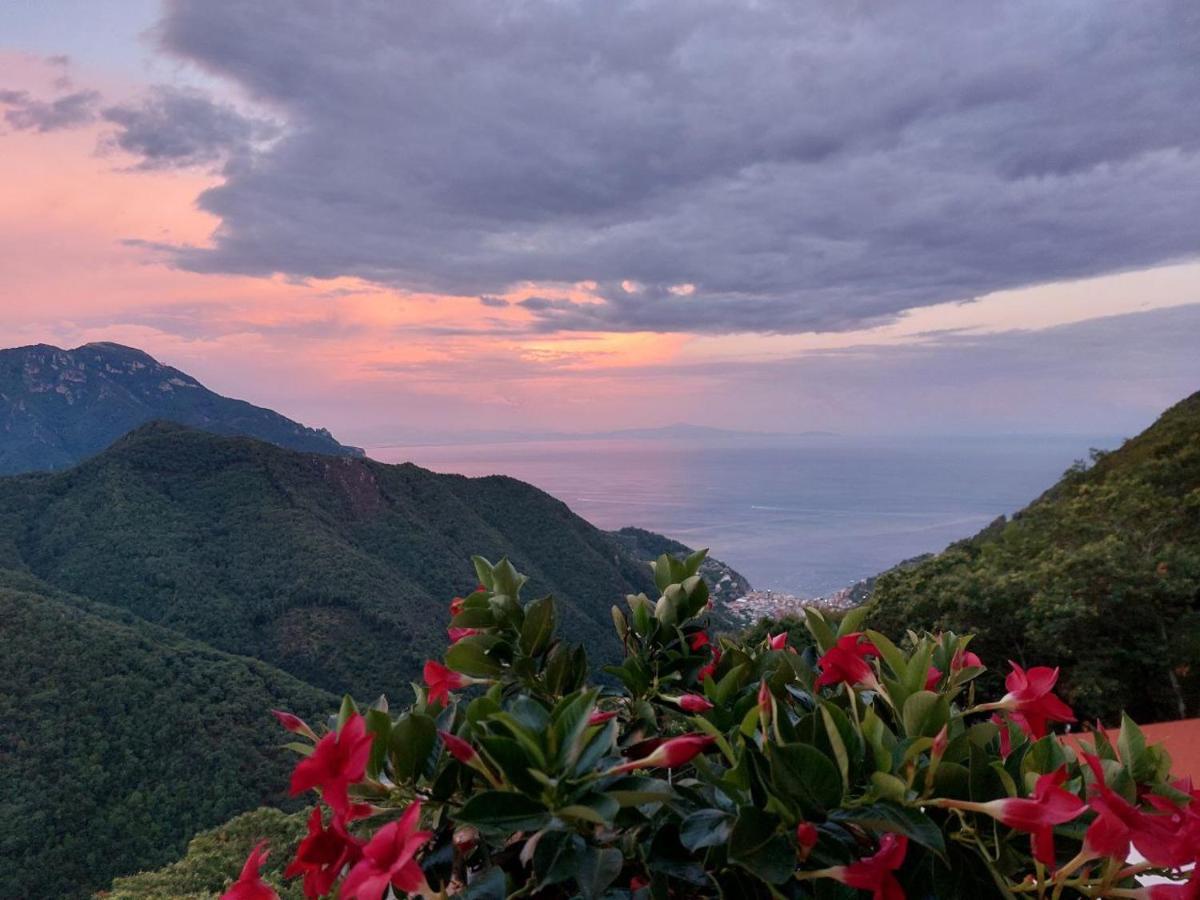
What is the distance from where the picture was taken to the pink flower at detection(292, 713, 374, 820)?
2.28 feet

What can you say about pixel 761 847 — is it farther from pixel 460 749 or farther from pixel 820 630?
pixel 820 630

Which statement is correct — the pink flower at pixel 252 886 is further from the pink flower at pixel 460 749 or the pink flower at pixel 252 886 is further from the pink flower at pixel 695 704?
the pink flower at pixel 695 704

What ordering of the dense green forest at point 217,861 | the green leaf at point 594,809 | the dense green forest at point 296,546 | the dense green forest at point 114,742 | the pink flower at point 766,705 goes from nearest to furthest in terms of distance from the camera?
the green leaf at point 594,809
the pink flower at point 766,705
the dense green forest at point 217,861
the dense green forest at point 114,742
the dense green forest at point 296,546

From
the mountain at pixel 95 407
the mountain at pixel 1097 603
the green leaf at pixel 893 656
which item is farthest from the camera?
the mountain at pixel 95 407

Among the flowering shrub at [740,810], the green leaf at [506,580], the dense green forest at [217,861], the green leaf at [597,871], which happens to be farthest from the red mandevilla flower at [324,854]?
the dense green forest at [217,861]

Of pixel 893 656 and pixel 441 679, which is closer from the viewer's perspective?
pixel 893 656

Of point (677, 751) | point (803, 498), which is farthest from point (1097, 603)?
point (803, 498)

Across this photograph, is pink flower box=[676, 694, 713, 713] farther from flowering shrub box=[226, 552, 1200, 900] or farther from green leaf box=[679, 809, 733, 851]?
green leaf box=[679, 809, 733, 851]

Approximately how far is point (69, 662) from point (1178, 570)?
95.7ft

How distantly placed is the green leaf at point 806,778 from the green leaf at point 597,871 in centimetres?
16

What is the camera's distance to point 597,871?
A: 669mm

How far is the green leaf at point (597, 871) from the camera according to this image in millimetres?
662

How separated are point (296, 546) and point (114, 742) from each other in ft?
65.0

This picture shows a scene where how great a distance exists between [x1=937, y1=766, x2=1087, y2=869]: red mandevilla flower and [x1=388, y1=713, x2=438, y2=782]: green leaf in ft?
1.65
